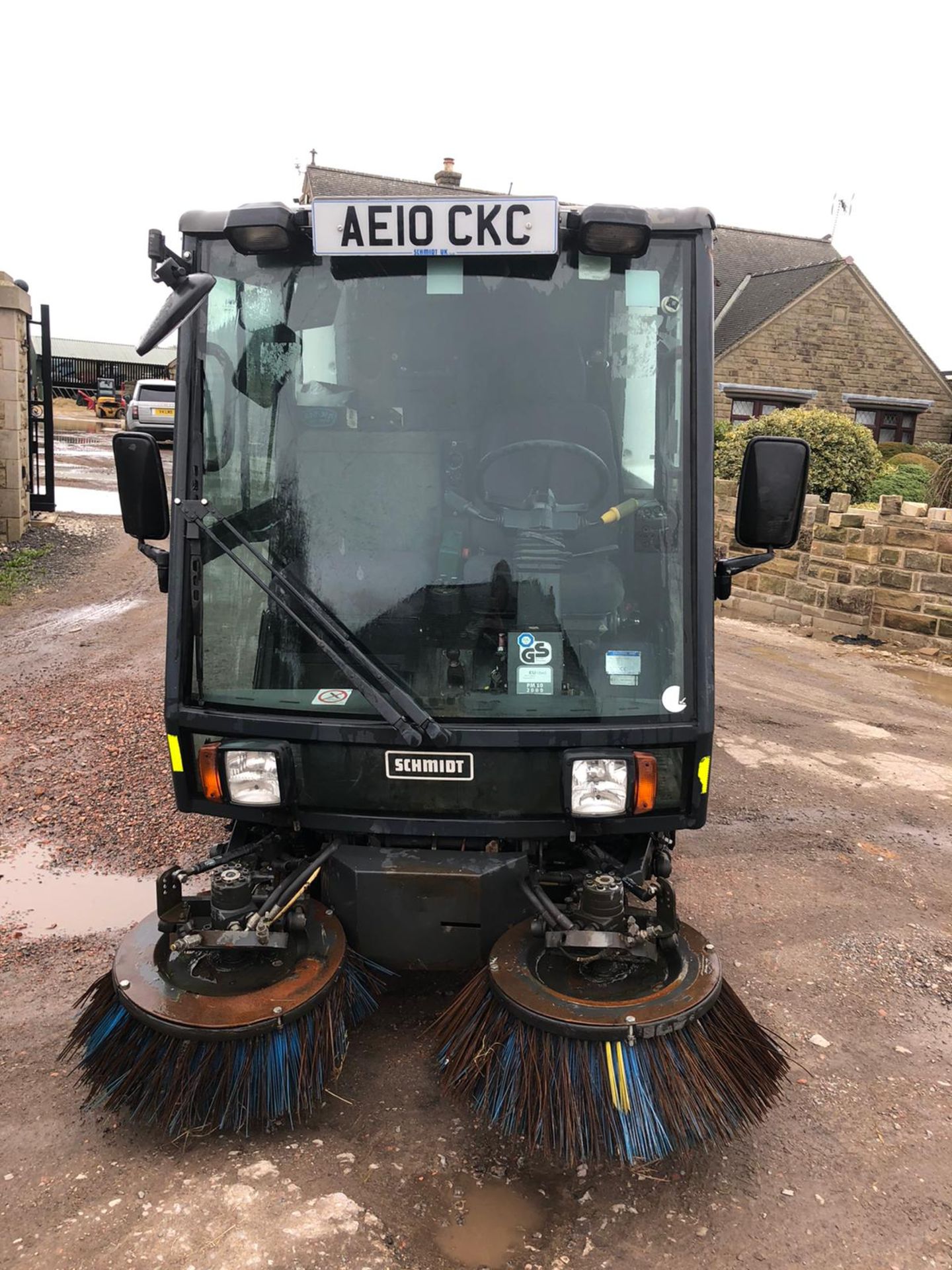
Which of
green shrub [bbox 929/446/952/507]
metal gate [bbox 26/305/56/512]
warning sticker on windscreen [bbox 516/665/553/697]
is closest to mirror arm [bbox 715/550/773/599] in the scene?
warning sticker on windscreen [bbox 516/665/553/697]

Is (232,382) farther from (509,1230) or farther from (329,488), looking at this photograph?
(509,1230)

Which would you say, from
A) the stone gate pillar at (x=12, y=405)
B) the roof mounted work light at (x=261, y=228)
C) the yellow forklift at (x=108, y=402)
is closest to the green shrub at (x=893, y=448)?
the stone gate pillar at (x=12, y=405)

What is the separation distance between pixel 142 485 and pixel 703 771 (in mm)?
2076

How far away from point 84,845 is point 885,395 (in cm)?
2616

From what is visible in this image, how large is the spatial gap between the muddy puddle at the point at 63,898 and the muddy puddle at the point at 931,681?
726 centimetres

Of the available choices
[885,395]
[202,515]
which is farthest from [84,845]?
[885,395]

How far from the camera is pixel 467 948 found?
9.63ft

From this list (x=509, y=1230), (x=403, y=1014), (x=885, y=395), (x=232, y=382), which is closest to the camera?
(x=509, y=1230)

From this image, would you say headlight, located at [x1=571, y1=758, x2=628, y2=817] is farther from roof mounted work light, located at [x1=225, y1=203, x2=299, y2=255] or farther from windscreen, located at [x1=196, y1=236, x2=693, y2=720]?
roof mounted work light, located at [x1=225, y1=203, x2=299, y2=255]

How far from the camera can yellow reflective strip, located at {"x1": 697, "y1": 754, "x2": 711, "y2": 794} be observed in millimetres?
2961

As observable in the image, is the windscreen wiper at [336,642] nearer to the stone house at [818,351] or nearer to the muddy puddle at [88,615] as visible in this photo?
the muddy puddle at [88,615]

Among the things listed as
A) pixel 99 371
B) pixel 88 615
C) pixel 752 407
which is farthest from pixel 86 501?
pixel 99 371

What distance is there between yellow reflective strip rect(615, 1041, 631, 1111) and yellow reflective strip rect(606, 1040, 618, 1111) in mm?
14

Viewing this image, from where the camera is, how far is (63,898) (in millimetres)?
4258
